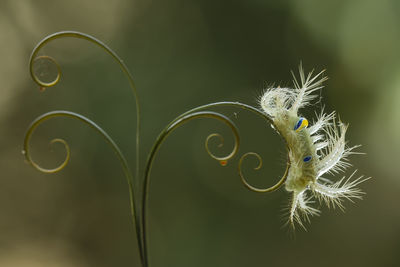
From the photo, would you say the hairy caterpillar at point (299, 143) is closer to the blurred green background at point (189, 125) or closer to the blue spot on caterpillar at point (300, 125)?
the blue spot on caterpillar at point (300, 125)

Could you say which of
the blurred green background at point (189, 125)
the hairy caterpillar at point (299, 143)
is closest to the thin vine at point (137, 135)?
the hairy caterpillar at point (299, 143)

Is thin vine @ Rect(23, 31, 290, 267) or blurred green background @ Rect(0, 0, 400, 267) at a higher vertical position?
blurred green background @ Rect(0, 0, 400, 267)

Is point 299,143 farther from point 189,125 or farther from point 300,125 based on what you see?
point 189,125

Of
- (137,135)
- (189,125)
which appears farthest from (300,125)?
(189,125)

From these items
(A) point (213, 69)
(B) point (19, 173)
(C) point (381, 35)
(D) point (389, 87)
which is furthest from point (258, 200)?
(B) point (19, 173)

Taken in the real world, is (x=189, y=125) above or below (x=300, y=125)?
above

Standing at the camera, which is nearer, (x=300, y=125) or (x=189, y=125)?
(x=300, y=125)

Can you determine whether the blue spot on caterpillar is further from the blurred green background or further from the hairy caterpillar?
the blurred green background

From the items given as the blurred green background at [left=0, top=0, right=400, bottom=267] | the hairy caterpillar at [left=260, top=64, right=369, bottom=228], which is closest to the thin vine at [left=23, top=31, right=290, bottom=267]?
the hairy caterpillar at [left=260, top=64, right=369, bottom=228]

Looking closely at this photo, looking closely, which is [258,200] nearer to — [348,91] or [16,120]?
[348,91]
